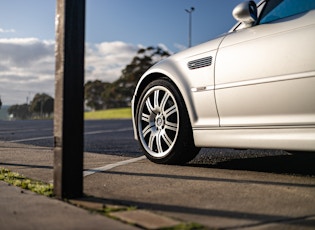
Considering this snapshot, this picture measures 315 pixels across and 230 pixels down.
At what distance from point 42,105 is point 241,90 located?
10641cm

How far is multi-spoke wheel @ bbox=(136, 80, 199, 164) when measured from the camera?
167 inches

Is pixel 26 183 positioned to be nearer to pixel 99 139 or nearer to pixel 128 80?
pixel 99 139

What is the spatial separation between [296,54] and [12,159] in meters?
3.48

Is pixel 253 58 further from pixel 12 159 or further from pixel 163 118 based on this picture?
pixel 12 159

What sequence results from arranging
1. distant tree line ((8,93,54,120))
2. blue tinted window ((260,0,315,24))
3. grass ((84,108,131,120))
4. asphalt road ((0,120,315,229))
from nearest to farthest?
asphalt road ((0,120,315,229))
blue tinted window ((260,0,315,24))
grass ((84,108,131,120))
distant tree line ((8,93,54,120))

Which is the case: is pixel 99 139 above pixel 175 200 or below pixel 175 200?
above

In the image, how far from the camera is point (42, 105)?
106 meters

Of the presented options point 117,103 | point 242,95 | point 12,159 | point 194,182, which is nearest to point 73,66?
point 194,182

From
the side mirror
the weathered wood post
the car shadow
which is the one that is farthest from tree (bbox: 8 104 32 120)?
the weathered wood post

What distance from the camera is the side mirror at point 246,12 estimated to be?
3821 millimetres

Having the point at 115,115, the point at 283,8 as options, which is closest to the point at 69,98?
the point at 283,8

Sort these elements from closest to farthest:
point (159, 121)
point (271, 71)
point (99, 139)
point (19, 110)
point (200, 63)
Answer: point (271, 71), point (200, 63), point (159, 121), point (99, 139), point (19, 110)

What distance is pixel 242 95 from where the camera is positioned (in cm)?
373

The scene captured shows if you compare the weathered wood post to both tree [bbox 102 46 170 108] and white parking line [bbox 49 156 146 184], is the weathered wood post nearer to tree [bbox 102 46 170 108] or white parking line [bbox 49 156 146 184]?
white parking line [bbox 49 156 146 184]
